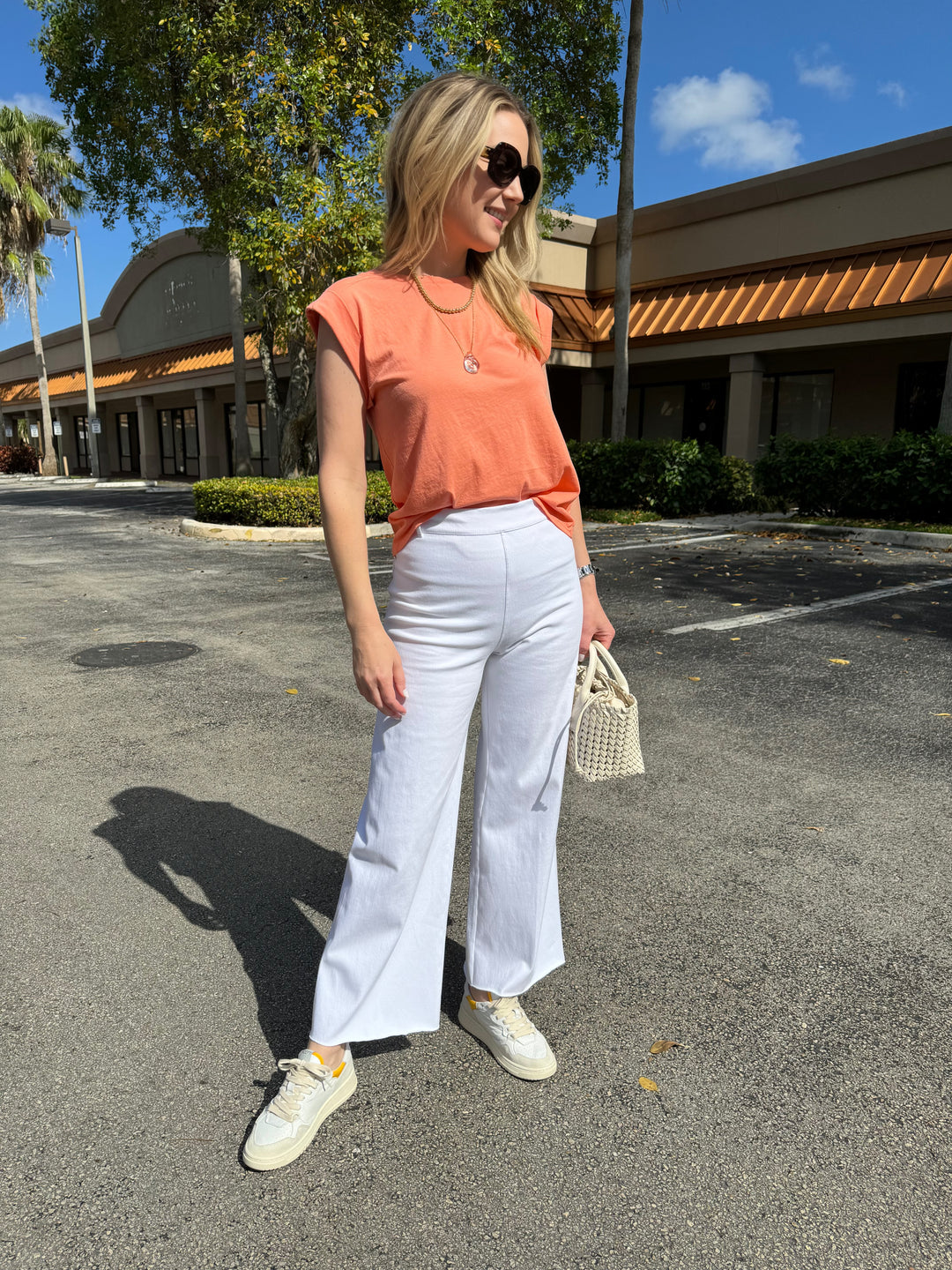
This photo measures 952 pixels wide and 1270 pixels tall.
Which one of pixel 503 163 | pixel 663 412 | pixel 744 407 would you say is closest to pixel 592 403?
pixel 663 412

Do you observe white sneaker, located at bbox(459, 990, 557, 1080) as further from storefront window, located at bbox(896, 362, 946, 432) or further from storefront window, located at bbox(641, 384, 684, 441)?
storefront window, located at bbox(641, 384, 684, 441)

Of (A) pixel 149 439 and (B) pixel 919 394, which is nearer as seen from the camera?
(B) pixel 919 394

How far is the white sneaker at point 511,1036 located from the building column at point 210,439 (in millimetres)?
29037

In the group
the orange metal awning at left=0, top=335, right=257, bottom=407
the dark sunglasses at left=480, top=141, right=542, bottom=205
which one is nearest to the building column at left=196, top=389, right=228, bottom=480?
the orange metal awning at left=0, top=335, right=257, bottom=407

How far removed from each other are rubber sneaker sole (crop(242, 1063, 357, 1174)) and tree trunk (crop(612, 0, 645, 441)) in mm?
16123

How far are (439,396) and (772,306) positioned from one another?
58.6 feet

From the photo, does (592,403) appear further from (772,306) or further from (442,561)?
(442,561)

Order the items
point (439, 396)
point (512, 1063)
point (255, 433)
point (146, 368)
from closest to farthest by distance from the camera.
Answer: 1. point (439, 396)
2. point (512, 1063)
3. point (255, 433)
4. point (146, 368)

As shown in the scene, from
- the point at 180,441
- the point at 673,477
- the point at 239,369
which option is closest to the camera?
the point at 673,477

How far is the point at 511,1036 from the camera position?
7.09 feet

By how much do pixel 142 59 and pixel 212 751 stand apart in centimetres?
1472

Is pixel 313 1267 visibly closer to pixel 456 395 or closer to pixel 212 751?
pixel 456 395

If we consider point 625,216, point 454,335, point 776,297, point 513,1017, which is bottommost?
point 513,1017

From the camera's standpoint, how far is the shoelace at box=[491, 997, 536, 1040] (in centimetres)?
217
